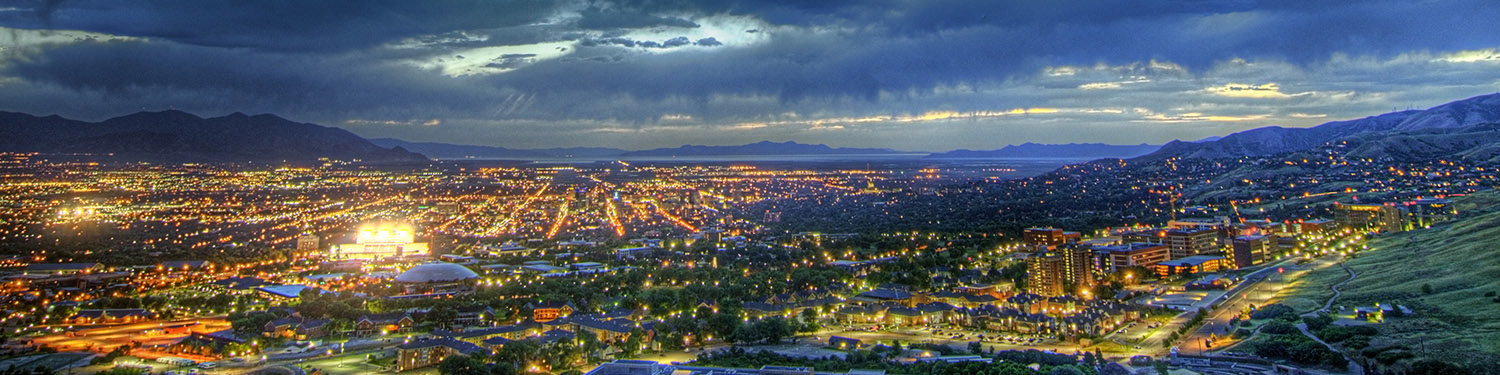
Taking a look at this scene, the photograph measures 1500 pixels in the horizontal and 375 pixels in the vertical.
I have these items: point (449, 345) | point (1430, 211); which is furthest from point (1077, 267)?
point (1430, 211)

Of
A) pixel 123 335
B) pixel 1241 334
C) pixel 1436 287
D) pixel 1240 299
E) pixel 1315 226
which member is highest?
pixel 1436 287

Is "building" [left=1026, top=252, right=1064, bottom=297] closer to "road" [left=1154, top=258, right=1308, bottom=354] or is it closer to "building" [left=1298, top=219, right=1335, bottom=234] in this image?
"road" [left=1154, top=258, right=1308, bottom=354]

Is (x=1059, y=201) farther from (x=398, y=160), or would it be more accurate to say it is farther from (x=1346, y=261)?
(x=398, y=160)

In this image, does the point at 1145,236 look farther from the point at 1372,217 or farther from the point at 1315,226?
the point at 1372,217

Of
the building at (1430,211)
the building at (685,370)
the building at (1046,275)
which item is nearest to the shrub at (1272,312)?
the building at (1046,275)

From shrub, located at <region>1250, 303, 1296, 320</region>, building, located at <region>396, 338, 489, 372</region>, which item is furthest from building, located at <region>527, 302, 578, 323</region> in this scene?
shrub, located at <region>1250, 303, 1296, 320</region>

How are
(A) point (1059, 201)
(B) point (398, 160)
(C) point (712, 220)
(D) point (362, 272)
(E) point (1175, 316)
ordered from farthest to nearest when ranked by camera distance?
(B) point (398, 160)
(A) point (1059, 201)
(C) point (712, 220)
(D) point (362, 272)
(E) point (1175, 316)

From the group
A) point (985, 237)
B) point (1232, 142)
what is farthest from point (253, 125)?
point (1232, 142)

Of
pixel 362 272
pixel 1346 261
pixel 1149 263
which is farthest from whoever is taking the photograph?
pixel 362 272
